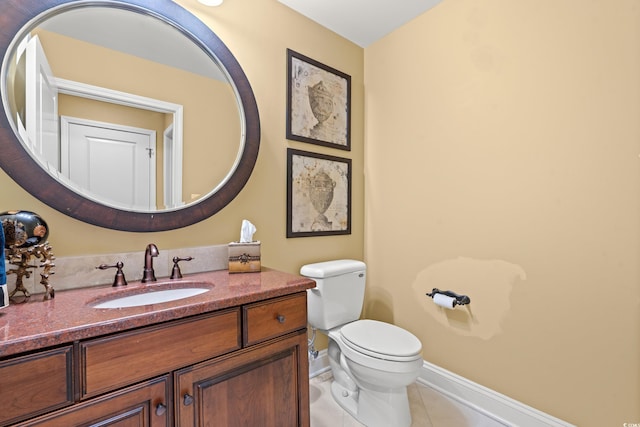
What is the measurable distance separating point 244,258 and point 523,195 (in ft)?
4.78

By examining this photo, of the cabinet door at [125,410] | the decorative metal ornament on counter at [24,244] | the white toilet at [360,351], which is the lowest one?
the white toilet at [360,351]

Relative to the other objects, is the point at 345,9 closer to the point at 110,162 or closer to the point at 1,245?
the point at 110,162

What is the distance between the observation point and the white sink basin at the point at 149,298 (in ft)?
3.56

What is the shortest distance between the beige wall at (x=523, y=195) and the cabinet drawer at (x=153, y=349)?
1368 mm

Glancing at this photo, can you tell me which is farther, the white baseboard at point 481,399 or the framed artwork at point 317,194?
the framed artwork at point 317,194

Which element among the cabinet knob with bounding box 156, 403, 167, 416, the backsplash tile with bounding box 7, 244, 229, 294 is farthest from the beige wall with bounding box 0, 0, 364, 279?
the cabinet knob with bounding box 156, 403, 167, 416

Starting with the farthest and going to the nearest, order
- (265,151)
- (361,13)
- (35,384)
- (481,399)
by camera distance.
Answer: (361,13), (265,151), (481,399), (35,384)

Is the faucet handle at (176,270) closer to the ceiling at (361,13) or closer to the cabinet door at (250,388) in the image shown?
the cabinet door at (250,388)

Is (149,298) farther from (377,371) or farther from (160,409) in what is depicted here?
(377,371)

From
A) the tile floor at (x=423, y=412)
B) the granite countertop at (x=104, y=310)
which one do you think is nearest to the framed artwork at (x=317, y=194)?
the granite countertop at (x=104, y=310)

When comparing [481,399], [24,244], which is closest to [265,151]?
[24,244]

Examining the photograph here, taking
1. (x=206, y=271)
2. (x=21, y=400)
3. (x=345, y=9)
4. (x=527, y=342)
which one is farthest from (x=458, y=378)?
(x=345, y=9)

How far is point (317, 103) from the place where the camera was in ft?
6.50

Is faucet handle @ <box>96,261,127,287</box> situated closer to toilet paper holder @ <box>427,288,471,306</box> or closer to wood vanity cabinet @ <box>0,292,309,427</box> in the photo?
wood vanity cabinet @ <box>0,292,309,427</box>
